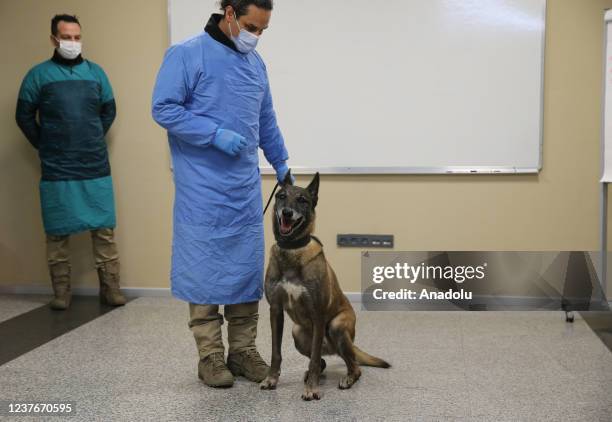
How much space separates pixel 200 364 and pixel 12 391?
2.49 ft

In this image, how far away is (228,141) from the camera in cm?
264

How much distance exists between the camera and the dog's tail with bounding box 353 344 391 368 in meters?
2.99

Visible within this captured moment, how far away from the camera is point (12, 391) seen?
2.82m

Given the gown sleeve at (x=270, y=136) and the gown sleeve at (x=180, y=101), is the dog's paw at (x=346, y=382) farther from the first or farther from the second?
the gown sleeve at (x=180, y=101)

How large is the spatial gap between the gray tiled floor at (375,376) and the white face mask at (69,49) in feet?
5.38

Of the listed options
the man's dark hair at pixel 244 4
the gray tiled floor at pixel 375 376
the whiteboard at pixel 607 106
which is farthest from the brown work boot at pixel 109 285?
the whiteboard at pixel 607 106

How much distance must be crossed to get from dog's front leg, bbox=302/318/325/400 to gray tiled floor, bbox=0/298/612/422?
50 mm

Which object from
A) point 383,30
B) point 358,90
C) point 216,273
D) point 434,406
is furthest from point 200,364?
point 383,30

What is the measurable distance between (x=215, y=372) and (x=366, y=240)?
6.01 feet

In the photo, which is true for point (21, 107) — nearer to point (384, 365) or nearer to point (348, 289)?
point (348, 289)

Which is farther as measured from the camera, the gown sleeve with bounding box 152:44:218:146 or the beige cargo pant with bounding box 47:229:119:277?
the beige cargo pant with bounding box 47:229:119:277

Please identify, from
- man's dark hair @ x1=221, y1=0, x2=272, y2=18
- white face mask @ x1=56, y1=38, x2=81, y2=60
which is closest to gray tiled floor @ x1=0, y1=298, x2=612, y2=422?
man's dark hair @ x1=221, y1=0, x2=272, y2=18
